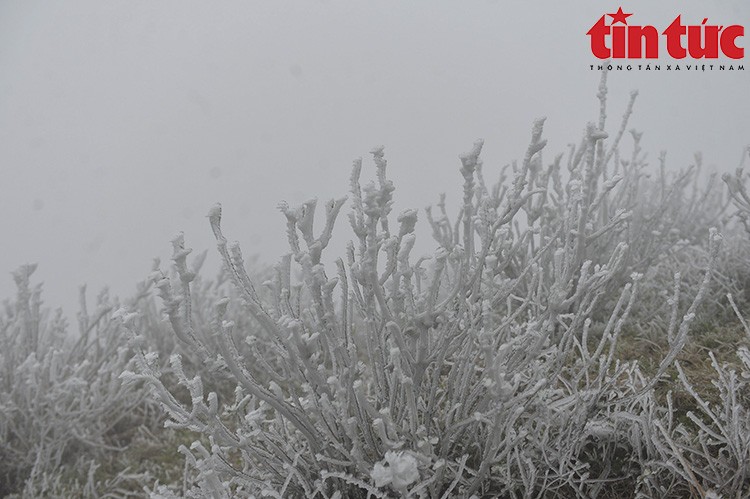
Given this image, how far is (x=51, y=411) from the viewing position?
2.56 m

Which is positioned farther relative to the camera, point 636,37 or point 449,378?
point 636,37

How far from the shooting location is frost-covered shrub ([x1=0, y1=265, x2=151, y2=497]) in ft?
8.10

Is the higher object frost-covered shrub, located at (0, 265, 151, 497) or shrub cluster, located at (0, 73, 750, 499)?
shrub cluster, located at (0, 73, 750, 499)

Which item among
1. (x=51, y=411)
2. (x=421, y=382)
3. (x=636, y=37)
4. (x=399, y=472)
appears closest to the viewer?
(x=399, y=472)

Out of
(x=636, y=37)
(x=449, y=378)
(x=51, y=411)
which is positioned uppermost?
(x=636, y=37)

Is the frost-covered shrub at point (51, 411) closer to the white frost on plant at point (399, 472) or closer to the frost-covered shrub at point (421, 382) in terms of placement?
the frost-covered shrub at point (421, 382)

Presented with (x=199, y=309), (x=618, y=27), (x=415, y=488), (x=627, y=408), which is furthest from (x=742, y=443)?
(x=618, y=27)

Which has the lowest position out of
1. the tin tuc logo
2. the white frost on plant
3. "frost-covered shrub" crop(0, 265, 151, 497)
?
"frost-covered shrub" crop(0, 265, 151, 497)

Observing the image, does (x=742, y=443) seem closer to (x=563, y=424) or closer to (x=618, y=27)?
(x=563, y=424)

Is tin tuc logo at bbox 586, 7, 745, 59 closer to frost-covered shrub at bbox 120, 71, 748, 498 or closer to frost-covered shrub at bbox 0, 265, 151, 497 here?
frost-covered shrub at bbox 120, 71, 748, 498

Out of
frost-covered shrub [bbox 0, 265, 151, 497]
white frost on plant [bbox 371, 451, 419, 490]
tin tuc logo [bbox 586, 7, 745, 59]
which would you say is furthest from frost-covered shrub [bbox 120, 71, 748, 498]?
tin tuc logo [bbox 586, 7, 745, 59]

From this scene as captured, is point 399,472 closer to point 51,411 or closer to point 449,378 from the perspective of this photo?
point 449,378

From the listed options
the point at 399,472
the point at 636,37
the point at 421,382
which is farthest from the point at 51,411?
the point at 636,37

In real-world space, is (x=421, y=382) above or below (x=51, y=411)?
above
